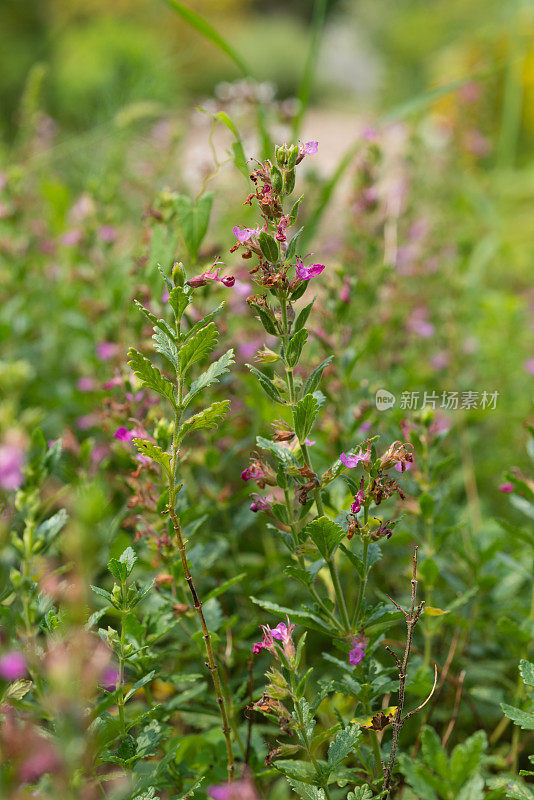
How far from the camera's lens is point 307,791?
829 mm

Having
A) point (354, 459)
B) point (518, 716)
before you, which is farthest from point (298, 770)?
point (354, 459)

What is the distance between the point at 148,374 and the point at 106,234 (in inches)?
48.1

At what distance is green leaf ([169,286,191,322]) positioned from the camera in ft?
2.77

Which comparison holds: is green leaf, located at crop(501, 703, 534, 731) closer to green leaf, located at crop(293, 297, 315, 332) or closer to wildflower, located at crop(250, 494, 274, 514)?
wildflower, located at crop(250, 494, 274, 514)

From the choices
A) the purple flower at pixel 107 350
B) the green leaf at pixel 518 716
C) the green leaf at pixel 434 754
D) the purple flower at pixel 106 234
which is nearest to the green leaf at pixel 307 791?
the green leaf at pixel 434 754

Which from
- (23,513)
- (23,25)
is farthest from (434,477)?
(23,25)

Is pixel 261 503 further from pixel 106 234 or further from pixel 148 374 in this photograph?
pixel 106 234

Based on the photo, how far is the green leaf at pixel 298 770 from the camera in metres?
0.84

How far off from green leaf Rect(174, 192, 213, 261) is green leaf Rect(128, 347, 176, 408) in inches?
17.4

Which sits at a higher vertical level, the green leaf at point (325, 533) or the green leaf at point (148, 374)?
the green leaf at point (148, 374)

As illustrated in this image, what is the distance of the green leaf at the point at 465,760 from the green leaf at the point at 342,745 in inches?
4.3

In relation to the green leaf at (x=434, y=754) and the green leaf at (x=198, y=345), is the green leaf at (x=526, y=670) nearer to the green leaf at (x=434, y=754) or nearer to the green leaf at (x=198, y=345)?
the green leaf at (x=434, y=754)

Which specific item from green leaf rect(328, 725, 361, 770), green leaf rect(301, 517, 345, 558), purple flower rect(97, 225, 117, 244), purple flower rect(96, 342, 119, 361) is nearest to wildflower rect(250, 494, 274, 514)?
green leaf rect(301, 517, 345, 558)

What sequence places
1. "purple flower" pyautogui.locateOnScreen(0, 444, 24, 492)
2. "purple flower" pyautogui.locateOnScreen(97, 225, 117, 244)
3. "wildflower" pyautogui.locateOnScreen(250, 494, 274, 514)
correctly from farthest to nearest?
"purple flower" pyautogui.locateOnScreen(97, 225, 117, 244) → "wildflower" pyautogui.locateOnScreen(250, 494, 274, 514) → "purple flower" pyautogui.locateOnScreen(0, 444, 24, 492)
